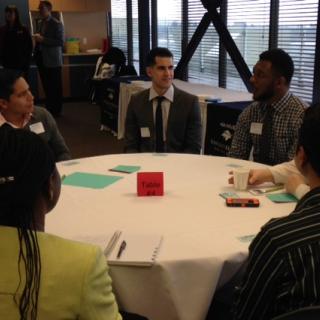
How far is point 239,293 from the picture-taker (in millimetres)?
1309

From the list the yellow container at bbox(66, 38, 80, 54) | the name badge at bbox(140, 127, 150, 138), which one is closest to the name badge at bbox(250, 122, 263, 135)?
the name badge at bbox(140, 127, 150, 138)

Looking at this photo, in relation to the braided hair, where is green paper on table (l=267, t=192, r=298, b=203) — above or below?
below

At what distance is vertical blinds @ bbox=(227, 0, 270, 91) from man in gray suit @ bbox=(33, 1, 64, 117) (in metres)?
3.11

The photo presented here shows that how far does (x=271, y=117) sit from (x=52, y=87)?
5.61m

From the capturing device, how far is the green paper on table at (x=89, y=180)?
7.29ft

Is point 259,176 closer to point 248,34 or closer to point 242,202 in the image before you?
point 242,202

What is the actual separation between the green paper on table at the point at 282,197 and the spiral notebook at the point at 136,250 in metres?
0.61

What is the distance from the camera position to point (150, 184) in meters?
2.05

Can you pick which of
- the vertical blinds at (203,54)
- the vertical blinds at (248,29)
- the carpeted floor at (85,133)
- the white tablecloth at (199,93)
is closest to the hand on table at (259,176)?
the white tablecloth at (199,93)

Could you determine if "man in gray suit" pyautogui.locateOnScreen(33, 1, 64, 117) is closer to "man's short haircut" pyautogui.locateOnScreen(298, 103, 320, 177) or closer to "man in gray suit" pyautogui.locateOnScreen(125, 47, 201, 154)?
"man in gray suit" pyautogui.locateOnScreen(125, 47, 201, 154)

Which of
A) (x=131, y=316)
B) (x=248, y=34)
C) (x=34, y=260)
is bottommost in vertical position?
(x=131, y=316)

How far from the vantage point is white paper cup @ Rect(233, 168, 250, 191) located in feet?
6.88

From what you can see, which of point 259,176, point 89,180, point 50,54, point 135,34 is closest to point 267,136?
point 259,176

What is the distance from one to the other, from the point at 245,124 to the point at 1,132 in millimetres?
2139
